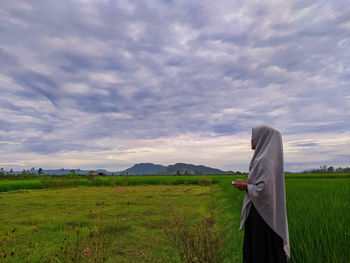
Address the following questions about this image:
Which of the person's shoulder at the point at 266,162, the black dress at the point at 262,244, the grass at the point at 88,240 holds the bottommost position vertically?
the grass at the point at 88,240

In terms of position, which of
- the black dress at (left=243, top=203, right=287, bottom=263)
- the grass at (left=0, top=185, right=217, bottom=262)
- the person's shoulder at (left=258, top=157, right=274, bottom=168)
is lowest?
the grass at (left=0, top=185, right=217, bottom=262)

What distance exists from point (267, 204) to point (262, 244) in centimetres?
45

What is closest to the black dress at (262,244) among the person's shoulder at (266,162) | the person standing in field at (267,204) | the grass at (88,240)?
the person standing in field at (267,204)

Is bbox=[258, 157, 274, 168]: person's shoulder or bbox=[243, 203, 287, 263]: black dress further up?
bbox=[258, 157, 274, 168]: person's shoulder

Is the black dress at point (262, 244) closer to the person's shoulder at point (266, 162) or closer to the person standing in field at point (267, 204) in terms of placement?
the person standing in field at point (267, 204)

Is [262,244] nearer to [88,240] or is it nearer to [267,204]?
[267,204]

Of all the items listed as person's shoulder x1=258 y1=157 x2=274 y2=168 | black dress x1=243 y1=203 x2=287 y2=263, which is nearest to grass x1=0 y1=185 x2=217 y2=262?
black dress x1=243 y1=203 x2=287 y2=263

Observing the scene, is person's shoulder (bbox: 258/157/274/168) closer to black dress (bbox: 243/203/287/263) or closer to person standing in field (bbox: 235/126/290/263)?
person standing in field (bbox: 235/126/290/263)

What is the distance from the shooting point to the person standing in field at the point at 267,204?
222 cm

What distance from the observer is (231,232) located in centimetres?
516

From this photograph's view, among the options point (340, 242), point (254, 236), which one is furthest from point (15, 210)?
point (340, 242)

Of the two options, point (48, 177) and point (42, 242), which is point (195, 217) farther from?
point (48, 177)

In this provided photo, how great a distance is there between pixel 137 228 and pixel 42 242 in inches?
84.8

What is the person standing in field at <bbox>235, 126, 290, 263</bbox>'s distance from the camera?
2221mm
